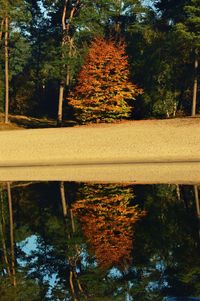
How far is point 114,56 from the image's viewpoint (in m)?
45.1

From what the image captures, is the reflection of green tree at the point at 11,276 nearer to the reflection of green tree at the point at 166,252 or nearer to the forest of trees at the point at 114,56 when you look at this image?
the reflection of green tree at the point at 166,252

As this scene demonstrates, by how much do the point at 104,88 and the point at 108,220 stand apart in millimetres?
33517

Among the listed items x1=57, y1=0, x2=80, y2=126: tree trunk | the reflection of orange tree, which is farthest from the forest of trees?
the reflection of orange tree

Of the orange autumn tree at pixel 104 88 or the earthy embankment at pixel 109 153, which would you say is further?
the orange autumn tree at pixel 104 88

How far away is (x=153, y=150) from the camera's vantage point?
97.9 ft

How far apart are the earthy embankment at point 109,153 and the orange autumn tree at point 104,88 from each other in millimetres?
2644

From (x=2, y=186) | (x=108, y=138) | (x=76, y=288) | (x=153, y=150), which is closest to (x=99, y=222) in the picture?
(x=76, y=288)

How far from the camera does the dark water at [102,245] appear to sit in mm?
6992

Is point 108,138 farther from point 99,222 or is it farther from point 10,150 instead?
point 99,222

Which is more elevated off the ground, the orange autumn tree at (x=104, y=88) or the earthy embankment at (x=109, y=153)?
the orange autumn tree at (x=104, y=88)

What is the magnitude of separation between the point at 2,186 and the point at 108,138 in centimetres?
1529

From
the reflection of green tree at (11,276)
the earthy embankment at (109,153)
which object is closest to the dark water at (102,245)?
the reflection of green tree at (11,276)

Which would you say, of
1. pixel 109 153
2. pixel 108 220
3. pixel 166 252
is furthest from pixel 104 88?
pixel 166 252

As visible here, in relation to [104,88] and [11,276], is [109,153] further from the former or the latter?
[11,276]
